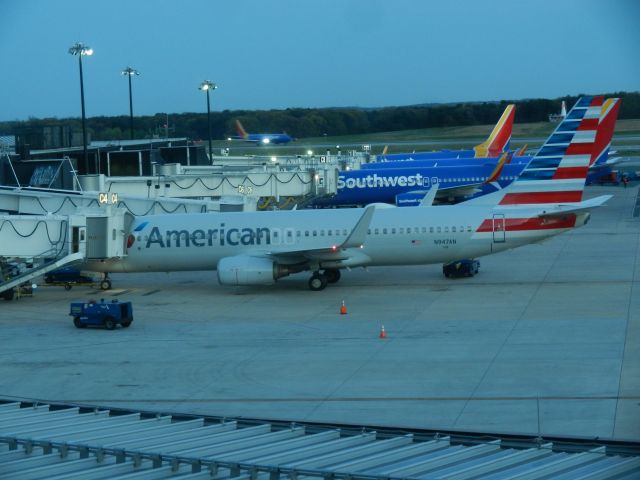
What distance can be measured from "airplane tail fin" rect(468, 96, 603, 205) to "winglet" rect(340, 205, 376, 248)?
494 cm

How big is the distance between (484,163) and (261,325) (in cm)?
4612

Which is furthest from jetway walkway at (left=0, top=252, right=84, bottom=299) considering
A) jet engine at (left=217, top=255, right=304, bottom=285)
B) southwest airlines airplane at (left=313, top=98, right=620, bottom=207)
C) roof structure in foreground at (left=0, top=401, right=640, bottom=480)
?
southwest airlines airplane at (left=313, top=98, right=620, bottom=207)

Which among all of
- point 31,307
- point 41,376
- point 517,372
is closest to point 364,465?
point 517,372

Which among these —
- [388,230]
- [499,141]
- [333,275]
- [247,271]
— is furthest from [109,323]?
[499,141]

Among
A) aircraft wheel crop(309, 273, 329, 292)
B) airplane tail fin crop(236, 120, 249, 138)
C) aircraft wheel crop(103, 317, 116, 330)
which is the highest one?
airplane tail fin crop(236, 120, 249, 138)

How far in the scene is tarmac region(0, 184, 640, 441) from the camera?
65.8 feet

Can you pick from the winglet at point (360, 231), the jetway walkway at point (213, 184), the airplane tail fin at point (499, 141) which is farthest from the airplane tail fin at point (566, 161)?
the airplane tail fin at point (499, 141)

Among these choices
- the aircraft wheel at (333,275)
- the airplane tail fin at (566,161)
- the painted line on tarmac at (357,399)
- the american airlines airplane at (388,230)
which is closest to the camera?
the painted line on tarmac at (357,399)

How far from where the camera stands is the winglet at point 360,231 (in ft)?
114

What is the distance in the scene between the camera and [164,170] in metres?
55.8

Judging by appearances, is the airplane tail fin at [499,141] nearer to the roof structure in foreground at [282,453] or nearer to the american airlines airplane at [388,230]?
the american airlines airplane at [388,230]

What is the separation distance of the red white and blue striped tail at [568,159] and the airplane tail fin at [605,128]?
30.1 metres

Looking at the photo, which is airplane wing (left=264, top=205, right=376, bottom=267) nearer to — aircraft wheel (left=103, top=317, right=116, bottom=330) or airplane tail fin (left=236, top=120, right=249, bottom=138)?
aircraft wheel (left=103, top=317, right=116, bottom=330)

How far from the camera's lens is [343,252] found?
3603 centimetres
